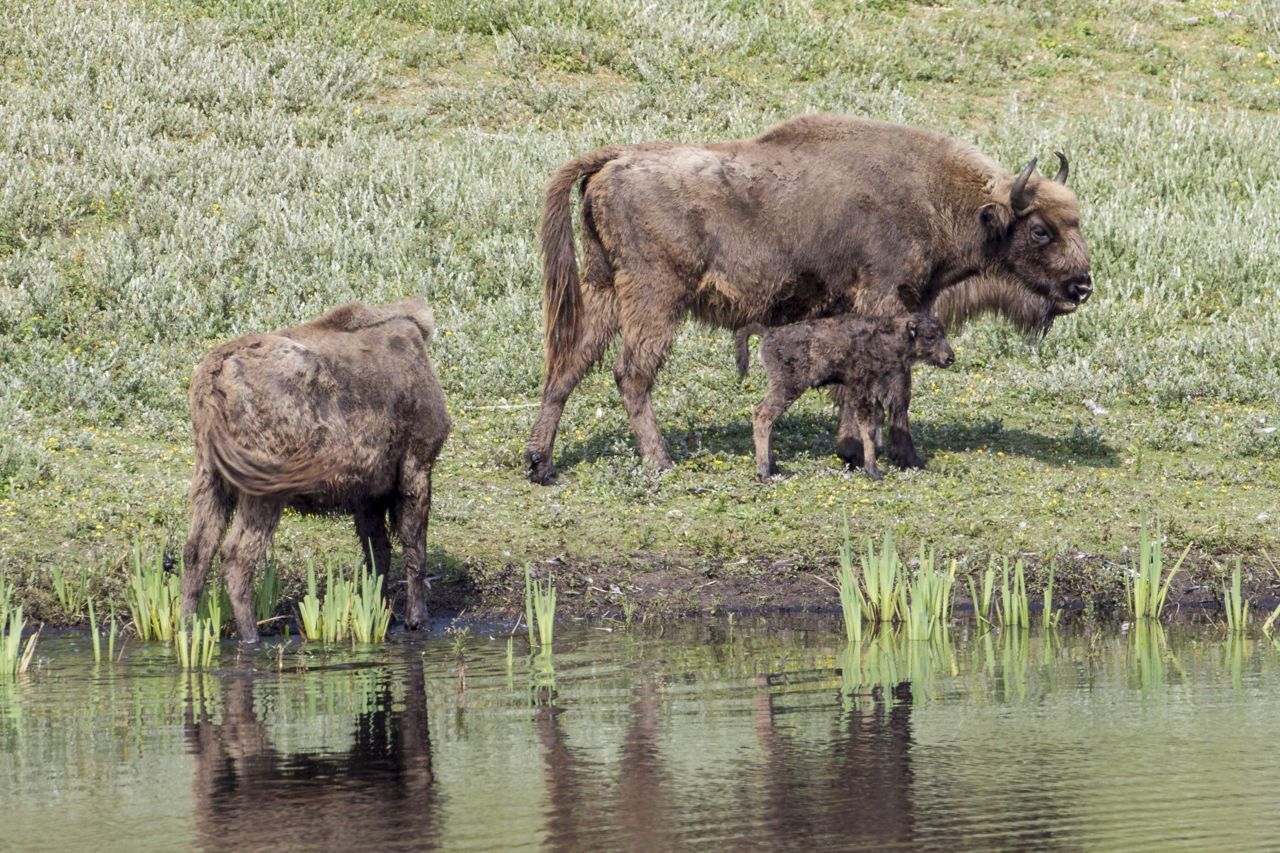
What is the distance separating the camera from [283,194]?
18.7 m

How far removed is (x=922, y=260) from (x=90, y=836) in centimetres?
873

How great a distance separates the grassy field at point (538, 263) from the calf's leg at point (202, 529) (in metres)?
1.04

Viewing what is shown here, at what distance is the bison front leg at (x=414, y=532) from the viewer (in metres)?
9.46

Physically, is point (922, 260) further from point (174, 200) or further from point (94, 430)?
point (174, 200)

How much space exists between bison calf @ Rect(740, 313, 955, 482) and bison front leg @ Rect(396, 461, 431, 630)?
3301 millimetres

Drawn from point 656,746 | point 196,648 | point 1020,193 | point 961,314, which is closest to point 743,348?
point 961,314

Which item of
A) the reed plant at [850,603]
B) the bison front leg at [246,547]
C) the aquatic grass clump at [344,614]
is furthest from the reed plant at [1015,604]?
the bison front leg at [246,547]

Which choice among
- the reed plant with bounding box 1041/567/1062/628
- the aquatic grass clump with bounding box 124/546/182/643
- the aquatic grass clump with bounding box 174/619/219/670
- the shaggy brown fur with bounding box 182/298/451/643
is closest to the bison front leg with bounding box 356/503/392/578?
the shaggy brown fur with bounding box 182/298/451/643

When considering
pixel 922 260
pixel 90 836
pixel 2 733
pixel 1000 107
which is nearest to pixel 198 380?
pixel 2 733

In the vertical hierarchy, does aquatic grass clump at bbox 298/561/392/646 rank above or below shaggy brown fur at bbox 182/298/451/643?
below

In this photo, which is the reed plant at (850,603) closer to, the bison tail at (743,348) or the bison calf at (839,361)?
the bison calf at (839,361)

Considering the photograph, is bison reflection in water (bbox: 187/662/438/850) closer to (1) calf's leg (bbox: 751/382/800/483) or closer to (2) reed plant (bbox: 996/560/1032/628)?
(2) reed plant (bbox: 996/560/1032/628)

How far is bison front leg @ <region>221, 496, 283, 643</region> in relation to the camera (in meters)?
8.70

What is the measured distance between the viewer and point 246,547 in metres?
8.70
